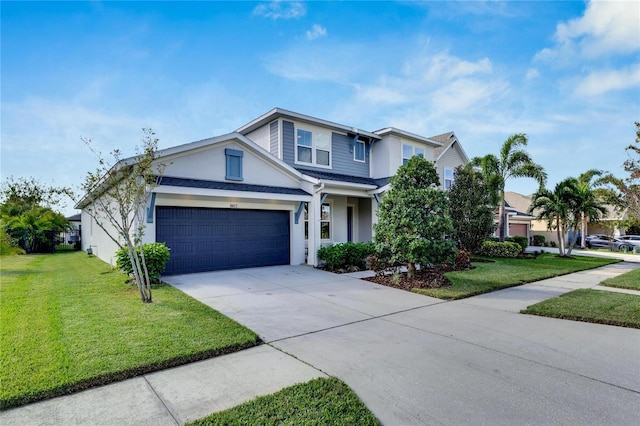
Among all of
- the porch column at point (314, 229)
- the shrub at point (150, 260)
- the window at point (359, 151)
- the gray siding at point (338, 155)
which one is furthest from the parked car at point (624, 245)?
the shrub at point (150, 260)

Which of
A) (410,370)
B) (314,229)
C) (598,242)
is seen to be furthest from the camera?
(598,242)

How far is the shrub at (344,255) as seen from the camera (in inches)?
470

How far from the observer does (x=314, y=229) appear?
1266 centimetres

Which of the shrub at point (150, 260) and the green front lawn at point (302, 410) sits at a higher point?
the shrub at point (150, 260)

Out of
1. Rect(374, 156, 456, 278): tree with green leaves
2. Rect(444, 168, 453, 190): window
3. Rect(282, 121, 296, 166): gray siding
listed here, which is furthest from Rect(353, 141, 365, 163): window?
Rect(444, 168, 453, 190): window

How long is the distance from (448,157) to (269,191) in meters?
13.7

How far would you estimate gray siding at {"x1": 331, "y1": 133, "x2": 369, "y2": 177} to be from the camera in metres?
15.2

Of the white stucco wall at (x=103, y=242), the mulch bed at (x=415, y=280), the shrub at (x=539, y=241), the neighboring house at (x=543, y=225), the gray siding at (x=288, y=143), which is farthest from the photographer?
the shrub at (x=539, y=241)

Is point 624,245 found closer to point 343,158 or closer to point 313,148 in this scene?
point 343,158

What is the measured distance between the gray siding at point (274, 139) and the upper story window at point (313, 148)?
883mm

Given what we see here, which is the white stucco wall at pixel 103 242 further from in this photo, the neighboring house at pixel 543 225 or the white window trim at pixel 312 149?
the neighboring house at pixel 543 225

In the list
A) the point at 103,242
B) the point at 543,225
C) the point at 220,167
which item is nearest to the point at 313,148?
the point at 220,167

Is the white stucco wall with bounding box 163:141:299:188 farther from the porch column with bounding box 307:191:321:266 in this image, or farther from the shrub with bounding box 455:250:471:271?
the shrub with bounding box 455:250:471:271

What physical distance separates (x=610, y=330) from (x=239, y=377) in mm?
6245
